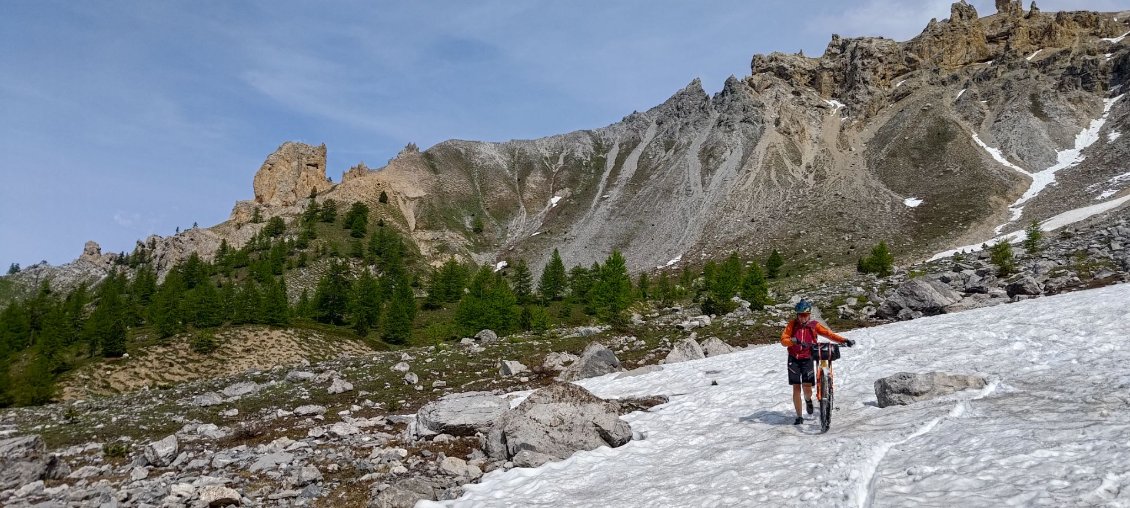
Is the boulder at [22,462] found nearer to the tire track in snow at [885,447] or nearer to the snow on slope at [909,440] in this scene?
the snow on slope at [909,440]

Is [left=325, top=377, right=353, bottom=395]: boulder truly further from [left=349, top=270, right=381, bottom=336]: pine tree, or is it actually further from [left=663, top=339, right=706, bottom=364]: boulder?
[left=349, top=270, right=381, bottom=336]: pine tree

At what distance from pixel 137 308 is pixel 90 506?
100m

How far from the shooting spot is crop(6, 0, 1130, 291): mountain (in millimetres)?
108812

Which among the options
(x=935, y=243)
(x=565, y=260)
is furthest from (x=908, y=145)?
(x=565, y=260)

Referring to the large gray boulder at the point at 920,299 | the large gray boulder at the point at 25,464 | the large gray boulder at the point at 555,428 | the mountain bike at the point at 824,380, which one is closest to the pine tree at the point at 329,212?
the large gray boulder at the point at 25,464

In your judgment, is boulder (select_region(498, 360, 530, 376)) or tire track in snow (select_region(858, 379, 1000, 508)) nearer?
tire track in snow (select_region(858, 379, 1000, 508))

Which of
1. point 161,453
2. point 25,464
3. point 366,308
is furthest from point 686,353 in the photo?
point 366,308

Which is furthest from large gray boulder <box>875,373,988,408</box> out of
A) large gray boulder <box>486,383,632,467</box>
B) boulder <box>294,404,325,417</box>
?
boulder <box>294,404,325,417</box>

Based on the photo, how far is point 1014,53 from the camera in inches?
6206

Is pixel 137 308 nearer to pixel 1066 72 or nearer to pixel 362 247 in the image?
pixel 362 247

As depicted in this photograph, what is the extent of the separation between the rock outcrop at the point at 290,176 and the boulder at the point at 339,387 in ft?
570

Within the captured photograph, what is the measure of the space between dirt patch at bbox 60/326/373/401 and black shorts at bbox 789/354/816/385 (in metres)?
35.4

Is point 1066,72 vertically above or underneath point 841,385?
above

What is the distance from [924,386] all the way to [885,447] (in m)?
3.57
